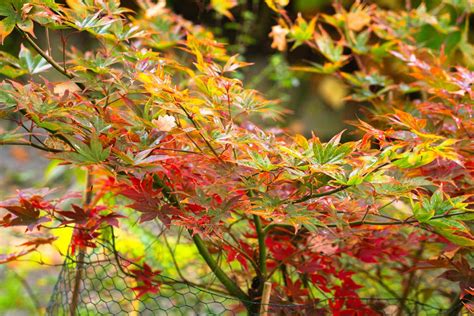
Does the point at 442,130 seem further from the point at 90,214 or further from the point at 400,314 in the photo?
the point at 90,214

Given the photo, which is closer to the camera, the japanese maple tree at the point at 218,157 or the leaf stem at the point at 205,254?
the japanese maple tree at the point at 218,157

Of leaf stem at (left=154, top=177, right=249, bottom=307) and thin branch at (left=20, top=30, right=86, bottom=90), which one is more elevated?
thin branch at (left=20, top=30, right=86, bottom=90)

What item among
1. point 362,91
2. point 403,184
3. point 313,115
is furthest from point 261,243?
point 313,115

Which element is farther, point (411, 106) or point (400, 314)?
point (411, 106)

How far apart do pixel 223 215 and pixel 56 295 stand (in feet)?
1.84

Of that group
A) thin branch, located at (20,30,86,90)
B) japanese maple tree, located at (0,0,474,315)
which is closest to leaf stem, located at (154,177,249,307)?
japanese maple tree, located at (0,0,474,315)

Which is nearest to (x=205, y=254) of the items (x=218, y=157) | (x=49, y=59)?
(x=218, y=157)

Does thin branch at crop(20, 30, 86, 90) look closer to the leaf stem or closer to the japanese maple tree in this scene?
the japanese maple tree

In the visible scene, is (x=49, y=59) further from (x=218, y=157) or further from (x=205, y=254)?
(x=205, y=254)

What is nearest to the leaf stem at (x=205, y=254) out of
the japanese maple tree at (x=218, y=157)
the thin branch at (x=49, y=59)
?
the japanese maple tree at (x=218, y=157)

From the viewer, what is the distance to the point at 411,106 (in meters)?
1.59

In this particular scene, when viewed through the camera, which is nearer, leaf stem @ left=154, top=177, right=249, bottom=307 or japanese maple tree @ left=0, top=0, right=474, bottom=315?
japanese maple tree @ left=0, top=0, right=474, bottom=315

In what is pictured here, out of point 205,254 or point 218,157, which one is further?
point 205,254

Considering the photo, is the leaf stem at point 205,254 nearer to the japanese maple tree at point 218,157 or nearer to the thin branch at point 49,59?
the japanese maple tree at point 218,157
